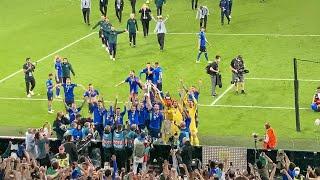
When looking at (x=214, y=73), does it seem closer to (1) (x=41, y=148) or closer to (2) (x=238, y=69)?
(2) (x=238, y=69)

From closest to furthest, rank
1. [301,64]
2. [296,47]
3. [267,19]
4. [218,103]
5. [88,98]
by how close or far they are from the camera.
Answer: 1. [88,98]
2. [218,103]
3. [301,64]
4. [296,47]
5. [267,19]

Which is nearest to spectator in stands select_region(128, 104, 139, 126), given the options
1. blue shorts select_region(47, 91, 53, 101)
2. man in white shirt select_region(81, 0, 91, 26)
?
blue shorts select_region(47, 91, 53, 101)

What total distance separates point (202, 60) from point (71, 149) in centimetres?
1645

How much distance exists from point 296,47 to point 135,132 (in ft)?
59.4

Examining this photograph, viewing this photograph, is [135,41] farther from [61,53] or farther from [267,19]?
[267,19]

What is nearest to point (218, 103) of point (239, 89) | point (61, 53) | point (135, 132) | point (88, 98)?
point (239, 89)

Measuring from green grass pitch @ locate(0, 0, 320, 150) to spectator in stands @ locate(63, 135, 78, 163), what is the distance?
6038 mm

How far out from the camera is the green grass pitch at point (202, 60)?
113 feet

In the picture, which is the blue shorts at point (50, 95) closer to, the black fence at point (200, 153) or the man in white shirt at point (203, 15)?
the black fence at point (200, 153)

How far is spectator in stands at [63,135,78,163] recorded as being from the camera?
27.4 metres

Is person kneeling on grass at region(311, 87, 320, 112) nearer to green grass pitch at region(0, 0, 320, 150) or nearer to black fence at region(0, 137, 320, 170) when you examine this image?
green grass pitch at region(0, 0, 320, 150)

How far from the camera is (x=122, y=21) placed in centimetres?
4947

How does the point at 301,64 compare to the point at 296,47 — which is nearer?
the point at 301,64

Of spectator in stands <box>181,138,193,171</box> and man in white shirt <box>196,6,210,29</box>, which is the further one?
man in white shirt <box>196,6,210,29</box>
